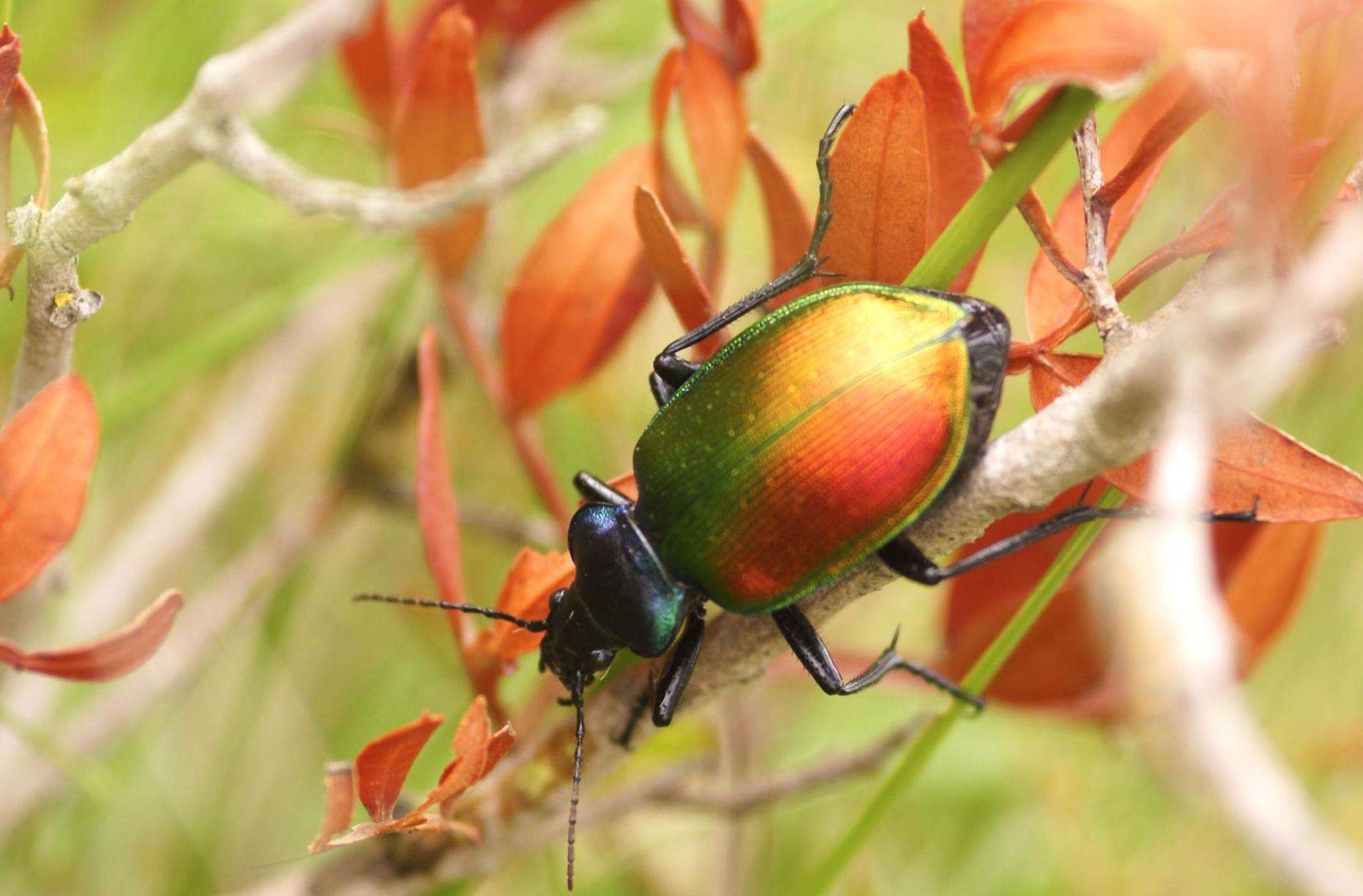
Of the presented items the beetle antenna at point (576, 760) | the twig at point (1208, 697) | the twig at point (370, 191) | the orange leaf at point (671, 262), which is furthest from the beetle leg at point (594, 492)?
the twig at point (1208, 697)

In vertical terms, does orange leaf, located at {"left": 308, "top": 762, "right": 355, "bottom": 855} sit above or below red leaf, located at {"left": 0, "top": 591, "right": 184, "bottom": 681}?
below

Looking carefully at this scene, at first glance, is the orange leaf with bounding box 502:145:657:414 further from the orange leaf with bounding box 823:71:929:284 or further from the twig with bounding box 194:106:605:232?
the orange leaf with bounding box 823:71:929:284

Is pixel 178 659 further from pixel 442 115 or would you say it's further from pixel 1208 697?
pixel 1208 697

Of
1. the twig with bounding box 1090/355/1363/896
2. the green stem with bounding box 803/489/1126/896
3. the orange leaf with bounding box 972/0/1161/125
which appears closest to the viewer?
the twig with bounding box 1090/355/1363/896

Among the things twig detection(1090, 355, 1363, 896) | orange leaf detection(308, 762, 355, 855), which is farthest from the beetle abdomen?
twig detection(1090, 355, 1363, 896)

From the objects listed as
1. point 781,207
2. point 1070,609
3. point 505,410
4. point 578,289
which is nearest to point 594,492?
point 505,410

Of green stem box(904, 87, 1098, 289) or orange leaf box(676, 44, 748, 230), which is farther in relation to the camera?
orange leaf box(676, 44, 748, 230)
